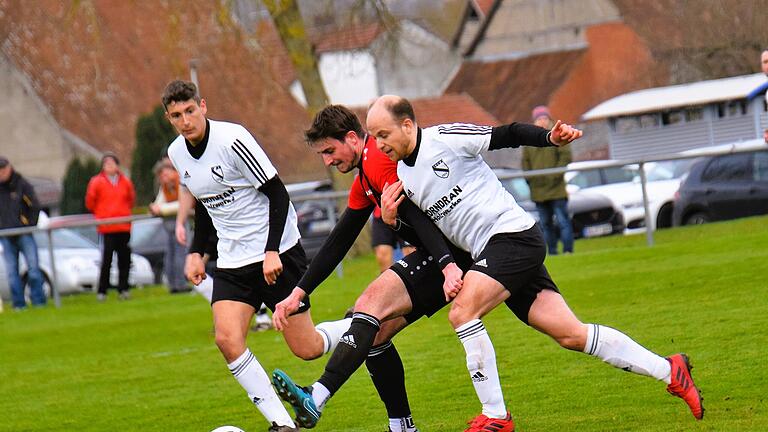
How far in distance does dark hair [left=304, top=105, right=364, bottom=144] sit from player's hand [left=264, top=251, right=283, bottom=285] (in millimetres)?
904

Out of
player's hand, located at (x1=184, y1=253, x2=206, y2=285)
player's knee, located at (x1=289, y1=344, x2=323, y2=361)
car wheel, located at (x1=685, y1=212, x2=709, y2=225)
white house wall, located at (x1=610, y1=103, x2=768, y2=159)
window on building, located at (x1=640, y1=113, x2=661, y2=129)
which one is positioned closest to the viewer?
player's knee, located at (x1=289, y1=344, x2=323, y2=361)

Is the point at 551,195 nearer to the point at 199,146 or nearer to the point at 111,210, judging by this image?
the point at 111,210

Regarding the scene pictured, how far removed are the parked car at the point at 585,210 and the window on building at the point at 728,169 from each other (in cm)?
140

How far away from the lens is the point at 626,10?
1842 inches

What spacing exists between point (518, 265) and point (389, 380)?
1.13 m

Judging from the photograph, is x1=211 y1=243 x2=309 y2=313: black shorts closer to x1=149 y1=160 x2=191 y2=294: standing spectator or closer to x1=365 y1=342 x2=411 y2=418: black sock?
x1=365 y1=342 x2=411 y2=418: black sock

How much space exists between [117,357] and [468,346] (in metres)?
7.24

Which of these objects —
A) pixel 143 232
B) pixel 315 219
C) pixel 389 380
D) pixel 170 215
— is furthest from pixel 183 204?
pixel 143 232

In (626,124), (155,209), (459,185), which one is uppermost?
(459,185)

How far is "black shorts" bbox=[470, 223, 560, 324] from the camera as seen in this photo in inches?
265

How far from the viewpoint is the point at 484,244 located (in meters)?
6.91

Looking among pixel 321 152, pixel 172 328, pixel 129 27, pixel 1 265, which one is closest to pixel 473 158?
pixel 321 152

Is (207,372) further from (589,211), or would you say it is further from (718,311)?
(589,211)

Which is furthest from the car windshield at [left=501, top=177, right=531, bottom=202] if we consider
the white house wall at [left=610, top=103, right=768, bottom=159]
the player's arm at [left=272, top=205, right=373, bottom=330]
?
the white house wall at [left=610, top=103, right=768, bottom=159]
